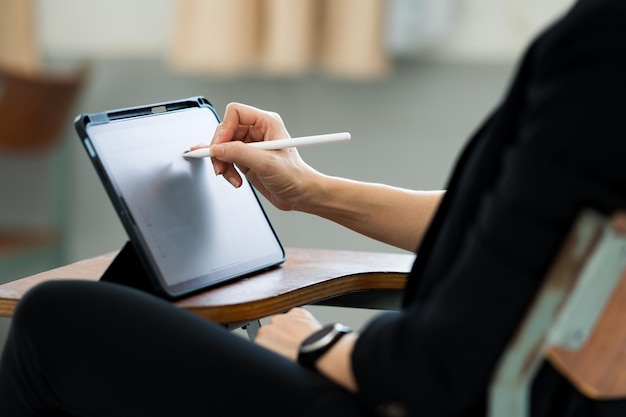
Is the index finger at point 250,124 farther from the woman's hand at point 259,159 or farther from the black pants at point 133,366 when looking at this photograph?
the black pants at point 133,366

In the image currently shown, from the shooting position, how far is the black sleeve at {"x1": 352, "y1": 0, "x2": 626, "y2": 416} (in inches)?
30.6

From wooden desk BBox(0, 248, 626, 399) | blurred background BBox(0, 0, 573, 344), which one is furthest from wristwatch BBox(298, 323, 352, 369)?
blurred background BBox(0, 0, 573, 344)

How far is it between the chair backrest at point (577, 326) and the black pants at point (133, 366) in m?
0.15

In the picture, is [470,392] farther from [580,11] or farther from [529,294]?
[580,11]

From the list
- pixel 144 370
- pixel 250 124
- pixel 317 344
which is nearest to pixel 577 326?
pixel 317 344

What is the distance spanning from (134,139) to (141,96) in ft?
5.46

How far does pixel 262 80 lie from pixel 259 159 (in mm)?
1437

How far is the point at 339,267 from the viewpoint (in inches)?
51.9

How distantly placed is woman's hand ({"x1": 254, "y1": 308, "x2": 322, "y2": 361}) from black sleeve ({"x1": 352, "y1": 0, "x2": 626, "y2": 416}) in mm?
177

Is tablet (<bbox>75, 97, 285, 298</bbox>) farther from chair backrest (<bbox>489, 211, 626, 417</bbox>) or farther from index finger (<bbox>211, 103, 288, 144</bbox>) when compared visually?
Result: chair backrest (<bbox>489, 211, 626, 417</bbox>)

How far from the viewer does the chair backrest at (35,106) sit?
2.65 metres

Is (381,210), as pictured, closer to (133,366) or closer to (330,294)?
(330,294)

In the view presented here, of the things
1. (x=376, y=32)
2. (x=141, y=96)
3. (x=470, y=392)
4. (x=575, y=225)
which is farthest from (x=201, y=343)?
(x=141, y=96)

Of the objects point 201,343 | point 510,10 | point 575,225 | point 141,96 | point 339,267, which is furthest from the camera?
point 141,96
